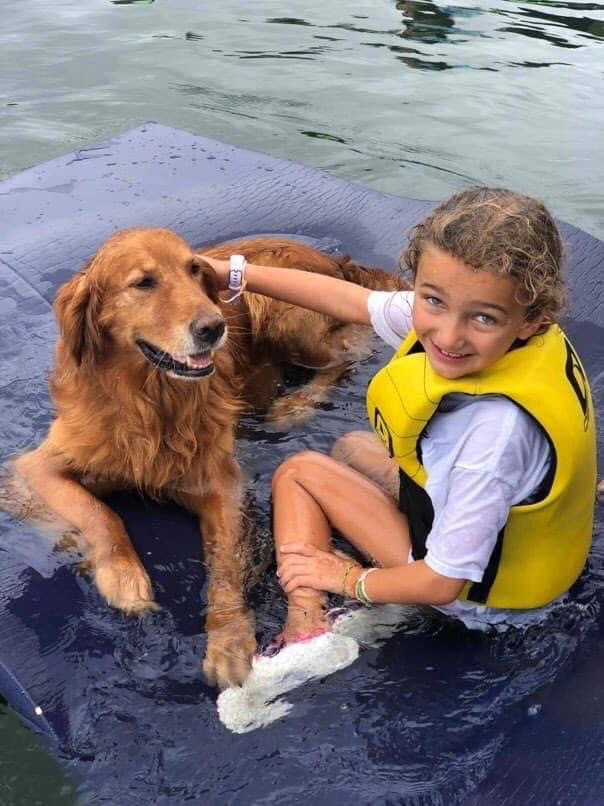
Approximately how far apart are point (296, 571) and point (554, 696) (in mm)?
897

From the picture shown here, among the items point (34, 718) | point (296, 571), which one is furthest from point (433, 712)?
point (34, 718)

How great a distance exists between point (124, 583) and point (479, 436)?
135 centimetres

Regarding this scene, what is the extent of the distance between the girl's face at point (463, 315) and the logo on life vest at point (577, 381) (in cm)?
22

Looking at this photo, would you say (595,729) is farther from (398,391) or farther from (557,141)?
(557,141)

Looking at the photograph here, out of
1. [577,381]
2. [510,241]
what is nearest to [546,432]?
[577,381]

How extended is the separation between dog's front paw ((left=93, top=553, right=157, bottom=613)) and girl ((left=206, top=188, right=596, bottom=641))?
46 centimetres

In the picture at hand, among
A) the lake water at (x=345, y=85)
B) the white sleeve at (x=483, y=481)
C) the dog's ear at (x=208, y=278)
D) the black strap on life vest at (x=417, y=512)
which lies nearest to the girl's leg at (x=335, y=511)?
the black strap on life vest at (x=417, y=512)

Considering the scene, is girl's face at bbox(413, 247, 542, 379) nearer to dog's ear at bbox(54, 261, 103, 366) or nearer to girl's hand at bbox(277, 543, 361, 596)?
girl's hand at bbox(277, 543, 361, 596)

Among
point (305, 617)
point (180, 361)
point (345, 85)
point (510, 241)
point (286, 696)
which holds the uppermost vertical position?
point (510, 241)

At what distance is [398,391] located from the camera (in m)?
2.87

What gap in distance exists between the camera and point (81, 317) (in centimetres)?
348

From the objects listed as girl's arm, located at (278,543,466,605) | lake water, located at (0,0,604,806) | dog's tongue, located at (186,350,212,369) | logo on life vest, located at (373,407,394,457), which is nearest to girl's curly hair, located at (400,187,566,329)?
logo on life vest, located at (373,407,394,457)

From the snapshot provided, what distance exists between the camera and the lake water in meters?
8.35

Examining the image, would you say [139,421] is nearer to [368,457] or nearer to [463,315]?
[368,457]
